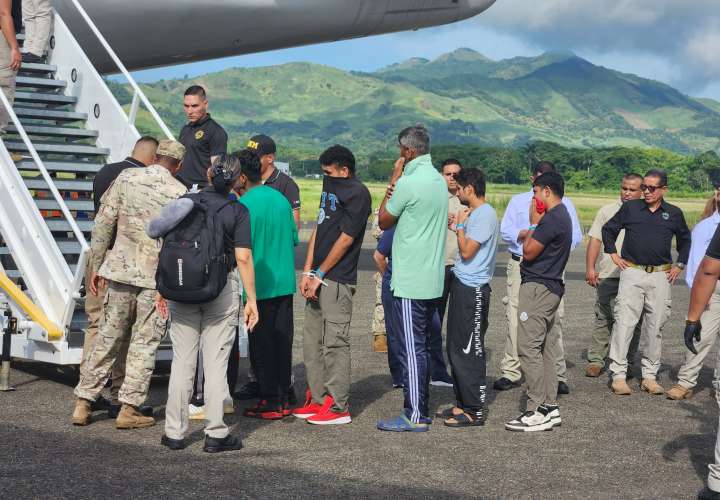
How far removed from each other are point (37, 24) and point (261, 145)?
445cm

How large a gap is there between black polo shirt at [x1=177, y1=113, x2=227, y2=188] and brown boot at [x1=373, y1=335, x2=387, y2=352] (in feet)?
8.59

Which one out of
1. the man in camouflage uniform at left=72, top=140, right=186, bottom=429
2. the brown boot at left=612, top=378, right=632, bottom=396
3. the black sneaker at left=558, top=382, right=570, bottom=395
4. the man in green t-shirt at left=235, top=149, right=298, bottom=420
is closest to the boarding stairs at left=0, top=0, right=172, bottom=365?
the man in camouflage uniform at left=72, top=140, right=186, bottom=429

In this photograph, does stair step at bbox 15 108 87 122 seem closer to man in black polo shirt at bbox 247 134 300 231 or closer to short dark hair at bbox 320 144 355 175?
man in black polo shirt at bbox 247 134 300 231

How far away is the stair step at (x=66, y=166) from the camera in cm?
944

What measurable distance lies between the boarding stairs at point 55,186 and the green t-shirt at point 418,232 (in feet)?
7.87

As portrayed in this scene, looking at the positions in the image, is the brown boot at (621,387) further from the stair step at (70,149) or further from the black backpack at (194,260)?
the stair step at (70,149)

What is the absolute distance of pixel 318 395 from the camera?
7.32 m

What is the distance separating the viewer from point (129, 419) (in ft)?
21.9

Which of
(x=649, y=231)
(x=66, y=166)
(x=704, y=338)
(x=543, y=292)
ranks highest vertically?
(x=66, y=166)

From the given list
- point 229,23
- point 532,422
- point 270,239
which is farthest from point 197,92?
point 229,23

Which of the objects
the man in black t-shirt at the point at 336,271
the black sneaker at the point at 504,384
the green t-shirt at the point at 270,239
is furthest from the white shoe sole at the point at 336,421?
the black sneaker at the point at 504,384

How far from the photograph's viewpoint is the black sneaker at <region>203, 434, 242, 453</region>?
20.1ft

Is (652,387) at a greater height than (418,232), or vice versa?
(418,232)

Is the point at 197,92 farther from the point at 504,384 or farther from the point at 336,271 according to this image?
the point at 504,384
